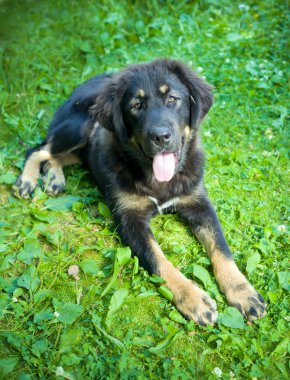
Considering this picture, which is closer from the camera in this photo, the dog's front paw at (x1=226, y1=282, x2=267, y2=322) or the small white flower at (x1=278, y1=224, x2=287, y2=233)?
the dog's front paw at (x1=226, y1=282, x2=267, y2=322)

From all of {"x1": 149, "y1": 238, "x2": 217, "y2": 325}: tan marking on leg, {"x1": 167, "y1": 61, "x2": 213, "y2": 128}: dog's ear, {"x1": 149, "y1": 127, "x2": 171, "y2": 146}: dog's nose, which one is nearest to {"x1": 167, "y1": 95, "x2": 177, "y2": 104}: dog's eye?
{"x1": 167, "y1": 61, "x2": 213, "y2": 128}: dog's ear

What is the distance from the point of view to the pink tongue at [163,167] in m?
3.48

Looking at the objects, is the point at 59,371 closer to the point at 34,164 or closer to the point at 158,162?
the point at 158,162

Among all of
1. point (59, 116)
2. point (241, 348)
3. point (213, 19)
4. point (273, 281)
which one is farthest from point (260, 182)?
point (213, 19)

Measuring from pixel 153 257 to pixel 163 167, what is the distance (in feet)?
2.29

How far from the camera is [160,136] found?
326cm

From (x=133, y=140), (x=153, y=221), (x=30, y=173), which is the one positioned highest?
(x=133, y=140)

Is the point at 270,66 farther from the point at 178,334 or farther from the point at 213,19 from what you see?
the point at 178,334

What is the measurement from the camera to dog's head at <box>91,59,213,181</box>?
3389 millimetres

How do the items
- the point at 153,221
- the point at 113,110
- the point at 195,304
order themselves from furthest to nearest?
the point at 153,221
the point at 113,110
the point at 195,304

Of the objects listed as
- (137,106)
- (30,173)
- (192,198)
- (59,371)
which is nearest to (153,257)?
(192,198)

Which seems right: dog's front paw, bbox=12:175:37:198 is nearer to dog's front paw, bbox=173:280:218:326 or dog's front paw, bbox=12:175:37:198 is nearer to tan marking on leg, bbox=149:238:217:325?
tan marking on leg, bbox=149:238:217:325

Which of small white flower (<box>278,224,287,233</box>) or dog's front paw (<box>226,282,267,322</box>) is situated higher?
small white flower (<box>278,224,287,233</box>)

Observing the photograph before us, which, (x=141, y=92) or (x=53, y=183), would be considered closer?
(x=141, y=92)
